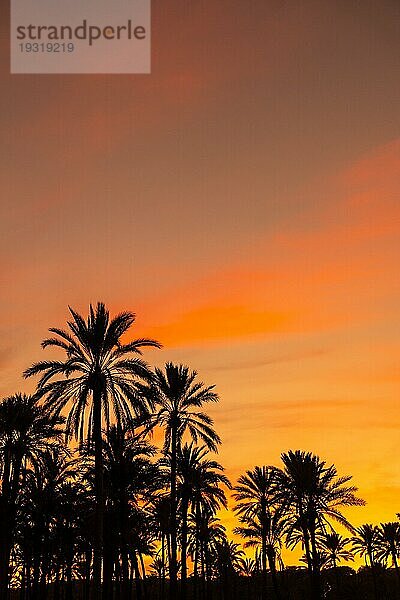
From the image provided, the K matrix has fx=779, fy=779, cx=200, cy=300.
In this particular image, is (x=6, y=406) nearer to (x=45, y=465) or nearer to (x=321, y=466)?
(x=45, y=465)

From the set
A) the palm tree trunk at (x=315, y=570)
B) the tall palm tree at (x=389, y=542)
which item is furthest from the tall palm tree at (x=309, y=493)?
the tall palm tree at (x=389, y=542)

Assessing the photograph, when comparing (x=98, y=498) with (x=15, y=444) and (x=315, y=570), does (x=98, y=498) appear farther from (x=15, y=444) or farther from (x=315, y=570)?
(x=315, y=570)

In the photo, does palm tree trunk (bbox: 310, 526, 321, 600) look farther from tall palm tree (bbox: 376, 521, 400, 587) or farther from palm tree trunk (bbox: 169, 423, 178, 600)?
tall palm tree (bbox: 376, 521, 400, 587)

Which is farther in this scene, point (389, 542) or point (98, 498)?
point (389, 542)

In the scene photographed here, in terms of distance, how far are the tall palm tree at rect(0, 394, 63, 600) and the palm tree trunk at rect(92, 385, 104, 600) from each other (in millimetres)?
12076

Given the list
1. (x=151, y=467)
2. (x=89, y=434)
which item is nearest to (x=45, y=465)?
(x=151, y=467)

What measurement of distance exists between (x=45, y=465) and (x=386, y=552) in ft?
232

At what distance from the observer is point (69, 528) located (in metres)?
66.9

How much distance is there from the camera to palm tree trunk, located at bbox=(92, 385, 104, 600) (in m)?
39.5

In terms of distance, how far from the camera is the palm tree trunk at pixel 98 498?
39.5 metres

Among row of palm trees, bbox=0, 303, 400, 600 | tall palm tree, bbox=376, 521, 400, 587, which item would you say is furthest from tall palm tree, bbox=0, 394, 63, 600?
tall palm tree, bbox=376, 521, 400, 587

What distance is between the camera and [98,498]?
133ft

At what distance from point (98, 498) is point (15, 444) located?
16.8 meters

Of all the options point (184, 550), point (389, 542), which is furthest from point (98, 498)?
point (389, 542)
